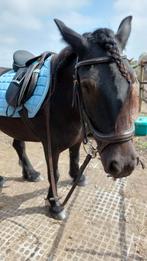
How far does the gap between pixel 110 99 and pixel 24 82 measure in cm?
128

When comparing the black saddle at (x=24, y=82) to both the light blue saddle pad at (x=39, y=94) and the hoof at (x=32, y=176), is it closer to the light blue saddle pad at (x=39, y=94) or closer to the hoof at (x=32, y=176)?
the light blue saddle pad at (x=39, y=94)

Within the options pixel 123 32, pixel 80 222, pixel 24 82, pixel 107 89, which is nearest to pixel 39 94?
pixel 24 82

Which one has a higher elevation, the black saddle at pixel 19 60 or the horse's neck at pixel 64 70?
the black saddle at pixel 19 60

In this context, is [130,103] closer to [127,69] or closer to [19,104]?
[127,69]

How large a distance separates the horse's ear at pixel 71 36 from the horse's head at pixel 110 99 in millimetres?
84

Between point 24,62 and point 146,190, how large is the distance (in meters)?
2.15

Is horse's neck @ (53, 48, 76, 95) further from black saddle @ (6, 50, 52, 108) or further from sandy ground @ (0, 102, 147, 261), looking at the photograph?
sandy ground @ (0, 102, 147, 261)

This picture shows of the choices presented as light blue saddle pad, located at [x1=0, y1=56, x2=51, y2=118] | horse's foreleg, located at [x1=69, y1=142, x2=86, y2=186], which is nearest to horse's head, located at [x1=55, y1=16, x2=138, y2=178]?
light blue saddle pad, located at [x1=0, y1=56, x2=51, y2=118]

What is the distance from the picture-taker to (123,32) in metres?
2.04

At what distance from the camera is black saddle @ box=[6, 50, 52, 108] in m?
2.66

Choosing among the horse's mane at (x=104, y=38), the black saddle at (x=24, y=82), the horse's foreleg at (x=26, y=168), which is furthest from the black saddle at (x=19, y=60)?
the horse's mane at (x=104, y=38)

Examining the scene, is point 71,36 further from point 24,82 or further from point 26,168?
point 26,168

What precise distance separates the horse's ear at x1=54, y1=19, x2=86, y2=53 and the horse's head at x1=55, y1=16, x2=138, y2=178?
0.08 metres

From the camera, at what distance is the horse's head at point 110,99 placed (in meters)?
1.67
